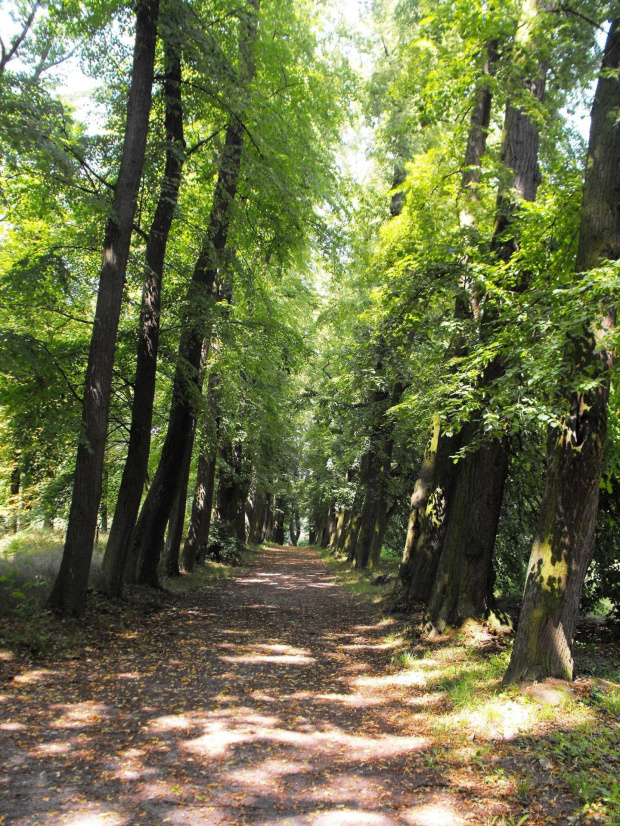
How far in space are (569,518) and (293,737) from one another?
3.44 m

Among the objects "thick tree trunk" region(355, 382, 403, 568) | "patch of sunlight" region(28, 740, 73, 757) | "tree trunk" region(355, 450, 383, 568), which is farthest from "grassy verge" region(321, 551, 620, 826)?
"tree trunk" region(355, 450, 383, 568)

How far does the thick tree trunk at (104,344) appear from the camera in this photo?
8.53 metres

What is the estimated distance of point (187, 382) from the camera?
38.7 feet

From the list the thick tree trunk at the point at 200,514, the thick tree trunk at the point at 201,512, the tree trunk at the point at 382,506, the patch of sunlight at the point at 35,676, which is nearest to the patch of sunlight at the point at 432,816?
the patch of sunlight at the point at 35,676

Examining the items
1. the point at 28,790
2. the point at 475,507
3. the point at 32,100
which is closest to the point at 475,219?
the point at 475,507

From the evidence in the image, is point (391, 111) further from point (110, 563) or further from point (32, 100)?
point (110, 563)

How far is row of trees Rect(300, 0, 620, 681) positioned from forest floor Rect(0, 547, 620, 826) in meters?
0.99

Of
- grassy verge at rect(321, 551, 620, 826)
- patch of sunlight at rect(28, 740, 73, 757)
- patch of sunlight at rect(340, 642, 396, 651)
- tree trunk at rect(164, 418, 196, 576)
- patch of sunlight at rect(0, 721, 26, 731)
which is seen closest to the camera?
grassy verge at rect(321, 551, 620, 826)

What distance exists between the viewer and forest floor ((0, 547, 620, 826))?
3.96m

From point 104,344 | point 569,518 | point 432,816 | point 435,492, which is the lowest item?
point 432,816

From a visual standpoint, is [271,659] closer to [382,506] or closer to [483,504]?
[483,504]

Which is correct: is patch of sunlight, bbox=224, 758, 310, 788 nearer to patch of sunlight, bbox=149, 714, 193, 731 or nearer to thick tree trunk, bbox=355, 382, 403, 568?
patch of sunlight, bbox=149, 714, 193, 731

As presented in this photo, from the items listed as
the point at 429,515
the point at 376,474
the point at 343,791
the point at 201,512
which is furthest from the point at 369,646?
the point at 201,512

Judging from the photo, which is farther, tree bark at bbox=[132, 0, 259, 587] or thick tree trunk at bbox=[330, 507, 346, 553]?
thick tree trunk at bbox=[330, 507, 346, 553]
